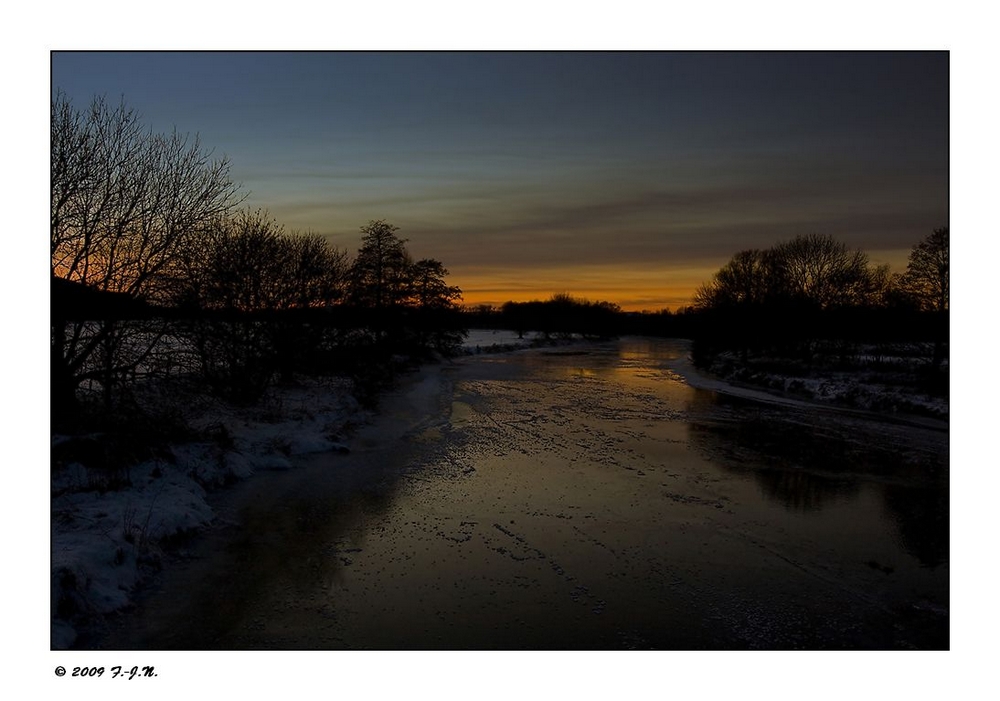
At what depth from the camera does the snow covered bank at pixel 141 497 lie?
6574 mm

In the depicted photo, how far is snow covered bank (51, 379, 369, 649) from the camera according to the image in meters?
6.57

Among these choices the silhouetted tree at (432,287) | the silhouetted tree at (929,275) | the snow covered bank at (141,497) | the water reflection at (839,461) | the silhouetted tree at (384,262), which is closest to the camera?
the snow covered bank at (141,497)

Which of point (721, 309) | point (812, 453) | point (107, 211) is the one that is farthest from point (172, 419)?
point (721, 309)

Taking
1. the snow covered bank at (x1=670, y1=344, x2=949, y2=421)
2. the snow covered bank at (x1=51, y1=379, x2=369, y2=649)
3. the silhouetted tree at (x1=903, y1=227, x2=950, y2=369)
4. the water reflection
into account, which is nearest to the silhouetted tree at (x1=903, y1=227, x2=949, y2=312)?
the silhouetted tree at (x1=903, y1=227, x2=950, y2=369)

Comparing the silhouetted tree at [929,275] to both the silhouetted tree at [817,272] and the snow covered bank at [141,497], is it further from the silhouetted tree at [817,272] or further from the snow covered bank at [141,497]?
the snow covered bank at [141,497]

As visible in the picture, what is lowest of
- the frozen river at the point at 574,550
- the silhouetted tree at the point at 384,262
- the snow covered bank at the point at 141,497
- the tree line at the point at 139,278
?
the frozen river at the point at 574,550

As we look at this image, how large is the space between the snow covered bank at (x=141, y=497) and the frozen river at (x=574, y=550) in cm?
43

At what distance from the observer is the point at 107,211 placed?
11320 millimetres

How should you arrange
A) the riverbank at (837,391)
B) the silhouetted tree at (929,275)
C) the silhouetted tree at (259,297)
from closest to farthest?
the silhouetted tree at (259,297) < the riverbank at (837,391) < the silhouetted tree at (929,275)

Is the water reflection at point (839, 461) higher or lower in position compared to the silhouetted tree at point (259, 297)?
lower

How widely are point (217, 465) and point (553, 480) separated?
658 centimetres

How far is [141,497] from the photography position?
9594 millimetres

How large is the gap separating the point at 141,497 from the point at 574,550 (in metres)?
6.61

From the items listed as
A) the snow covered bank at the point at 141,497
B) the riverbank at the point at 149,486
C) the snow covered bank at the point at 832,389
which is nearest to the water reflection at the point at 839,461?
the snow covered bank at the point at 832,389
